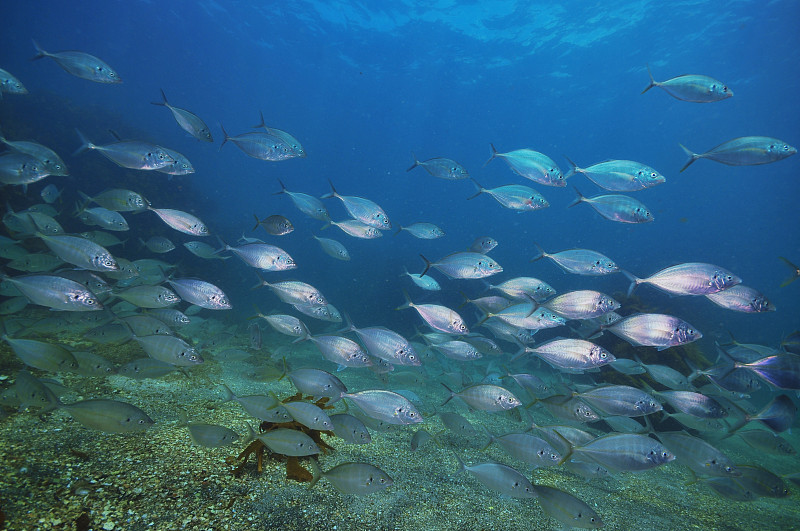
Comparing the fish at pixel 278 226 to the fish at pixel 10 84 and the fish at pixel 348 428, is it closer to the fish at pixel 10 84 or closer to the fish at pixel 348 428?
the fish at pixel 348 428

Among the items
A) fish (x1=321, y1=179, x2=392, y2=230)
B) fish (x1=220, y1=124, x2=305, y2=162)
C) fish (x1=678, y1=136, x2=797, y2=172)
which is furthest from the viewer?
fish (x1=321, y1=179, x2=392, y2=230)

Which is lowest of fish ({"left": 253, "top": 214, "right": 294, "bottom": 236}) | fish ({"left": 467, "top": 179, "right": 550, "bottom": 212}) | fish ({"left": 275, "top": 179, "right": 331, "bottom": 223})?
fish ({"left": 253, "top": 214, "right": 294, "bottom": 236})

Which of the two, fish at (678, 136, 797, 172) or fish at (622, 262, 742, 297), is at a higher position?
fish at (678, 136, 797, 172)

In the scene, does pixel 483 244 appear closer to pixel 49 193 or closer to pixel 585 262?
pixel 585 262

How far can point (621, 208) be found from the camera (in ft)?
14.3

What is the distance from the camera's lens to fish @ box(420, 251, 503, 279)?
460cm

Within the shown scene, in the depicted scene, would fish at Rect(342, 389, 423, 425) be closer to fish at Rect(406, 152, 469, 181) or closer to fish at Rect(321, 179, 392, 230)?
fish at Rect(321, 179, 392, 230)

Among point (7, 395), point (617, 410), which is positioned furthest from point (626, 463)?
point (7, 395)

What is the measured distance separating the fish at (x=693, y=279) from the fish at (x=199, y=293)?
4.63 meters

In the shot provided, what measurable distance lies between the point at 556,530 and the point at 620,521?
3.28 feet

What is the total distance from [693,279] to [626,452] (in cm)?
212

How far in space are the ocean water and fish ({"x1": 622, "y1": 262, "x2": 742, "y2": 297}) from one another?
2.51 m

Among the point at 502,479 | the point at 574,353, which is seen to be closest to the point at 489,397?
the point at 502,479

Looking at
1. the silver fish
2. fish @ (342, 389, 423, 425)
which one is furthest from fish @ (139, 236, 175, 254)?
fish @ (342, 389, 423, 425)
